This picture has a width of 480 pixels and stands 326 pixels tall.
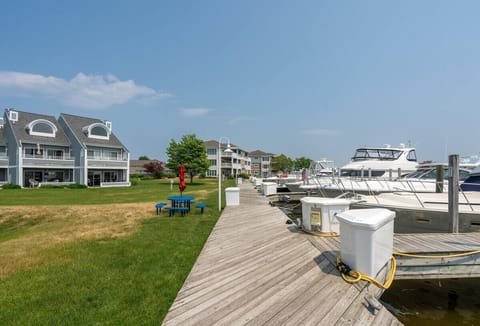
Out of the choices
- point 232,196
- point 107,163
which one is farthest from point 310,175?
point 107,163

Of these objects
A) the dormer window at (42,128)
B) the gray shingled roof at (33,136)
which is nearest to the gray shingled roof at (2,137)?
the gray shingled roof at (33,136)

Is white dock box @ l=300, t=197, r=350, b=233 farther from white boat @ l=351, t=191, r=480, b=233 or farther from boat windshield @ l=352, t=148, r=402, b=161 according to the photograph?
boat windshield @ l=352, t=148, r=402, b=161

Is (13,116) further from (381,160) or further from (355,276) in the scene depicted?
(381,160)

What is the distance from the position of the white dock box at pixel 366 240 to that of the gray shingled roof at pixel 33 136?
3820cm

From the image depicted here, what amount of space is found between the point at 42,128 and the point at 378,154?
40.0 m

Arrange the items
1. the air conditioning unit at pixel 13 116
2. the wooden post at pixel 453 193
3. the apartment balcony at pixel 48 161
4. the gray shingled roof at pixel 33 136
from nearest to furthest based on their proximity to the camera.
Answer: the wooden post at pixel 453 193
the apartment balcony at pixel 48 161
the gray shingled roof at pixel 33 136
the air conditioning unit at pixel 13 116

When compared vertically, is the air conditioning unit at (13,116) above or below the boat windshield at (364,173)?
above

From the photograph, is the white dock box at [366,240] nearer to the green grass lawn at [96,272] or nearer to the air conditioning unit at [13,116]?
the green grass lawn at [96,272]

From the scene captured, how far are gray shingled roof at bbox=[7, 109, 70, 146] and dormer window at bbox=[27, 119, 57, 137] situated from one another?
0.52 meters

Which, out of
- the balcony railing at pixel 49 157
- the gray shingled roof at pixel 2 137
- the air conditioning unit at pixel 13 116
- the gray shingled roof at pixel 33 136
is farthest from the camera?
the air conditioning unit at pixel 13 116

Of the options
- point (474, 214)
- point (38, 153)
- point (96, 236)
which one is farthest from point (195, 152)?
point (474, 214)

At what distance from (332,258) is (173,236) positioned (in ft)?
15.5

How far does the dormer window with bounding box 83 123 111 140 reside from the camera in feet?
116

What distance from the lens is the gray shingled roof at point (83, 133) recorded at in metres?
34.4
